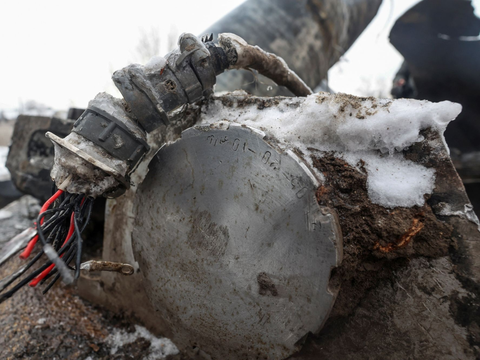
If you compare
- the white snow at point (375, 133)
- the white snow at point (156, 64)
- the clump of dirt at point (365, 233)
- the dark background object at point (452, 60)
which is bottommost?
the dark background object at point (452, 60)

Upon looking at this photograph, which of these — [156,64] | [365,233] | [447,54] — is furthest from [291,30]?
[365,233]

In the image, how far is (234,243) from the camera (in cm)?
93

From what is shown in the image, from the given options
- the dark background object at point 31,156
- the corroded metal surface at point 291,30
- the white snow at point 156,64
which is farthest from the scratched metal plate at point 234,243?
the corroded metal surface at point 291,30

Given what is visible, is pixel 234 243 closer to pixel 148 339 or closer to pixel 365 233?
pixel 365 233

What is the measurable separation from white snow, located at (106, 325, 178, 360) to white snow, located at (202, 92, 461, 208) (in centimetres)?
92

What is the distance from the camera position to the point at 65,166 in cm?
88

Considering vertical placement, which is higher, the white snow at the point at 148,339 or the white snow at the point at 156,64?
the white snow at the point at 156,64

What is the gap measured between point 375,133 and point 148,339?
1.15 meters

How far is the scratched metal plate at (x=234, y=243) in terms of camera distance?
0.83 m

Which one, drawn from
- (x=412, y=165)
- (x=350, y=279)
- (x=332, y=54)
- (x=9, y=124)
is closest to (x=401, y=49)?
(x=332, y=54)

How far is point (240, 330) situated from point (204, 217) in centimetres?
37

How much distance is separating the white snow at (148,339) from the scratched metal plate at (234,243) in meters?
0.12

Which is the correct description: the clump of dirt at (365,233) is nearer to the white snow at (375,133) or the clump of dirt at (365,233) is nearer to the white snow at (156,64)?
the white snow at (375,133)

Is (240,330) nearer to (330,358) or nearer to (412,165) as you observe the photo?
(330,358)
